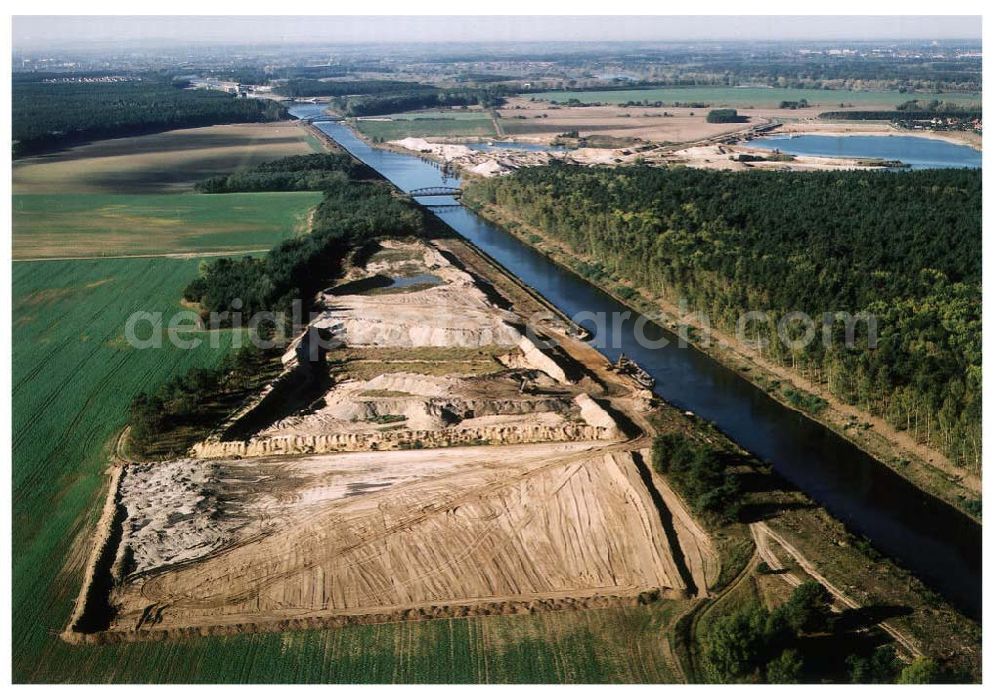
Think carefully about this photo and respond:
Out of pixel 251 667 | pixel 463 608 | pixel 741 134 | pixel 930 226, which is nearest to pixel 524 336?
pixel 463 608

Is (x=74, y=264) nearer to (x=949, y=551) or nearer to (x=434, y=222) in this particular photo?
(x=434, y=222)

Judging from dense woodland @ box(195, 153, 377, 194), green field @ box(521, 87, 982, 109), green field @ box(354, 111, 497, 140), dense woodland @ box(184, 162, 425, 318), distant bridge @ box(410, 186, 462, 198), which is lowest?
dense woodland @ box(184, 162, 425, 318)

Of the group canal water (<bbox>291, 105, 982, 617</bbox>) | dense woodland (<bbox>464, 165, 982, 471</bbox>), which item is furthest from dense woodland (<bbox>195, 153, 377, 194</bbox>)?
canal water (<bbox>291, 105, 982, 617</bbox>)

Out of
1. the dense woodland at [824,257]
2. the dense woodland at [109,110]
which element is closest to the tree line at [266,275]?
the dense woodland at [824,257]

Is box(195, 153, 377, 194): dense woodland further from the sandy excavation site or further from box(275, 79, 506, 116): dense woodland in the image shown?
box(275, 79, 506, 116): dense woodland

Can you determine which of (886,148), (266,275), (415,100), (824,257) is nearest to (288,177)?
(266,275)

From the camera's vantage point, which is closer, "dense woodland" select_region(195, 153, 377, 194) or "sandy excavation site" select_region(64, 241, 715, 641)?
"sandy excavation site" select_region(64, 241, 715, 641)
